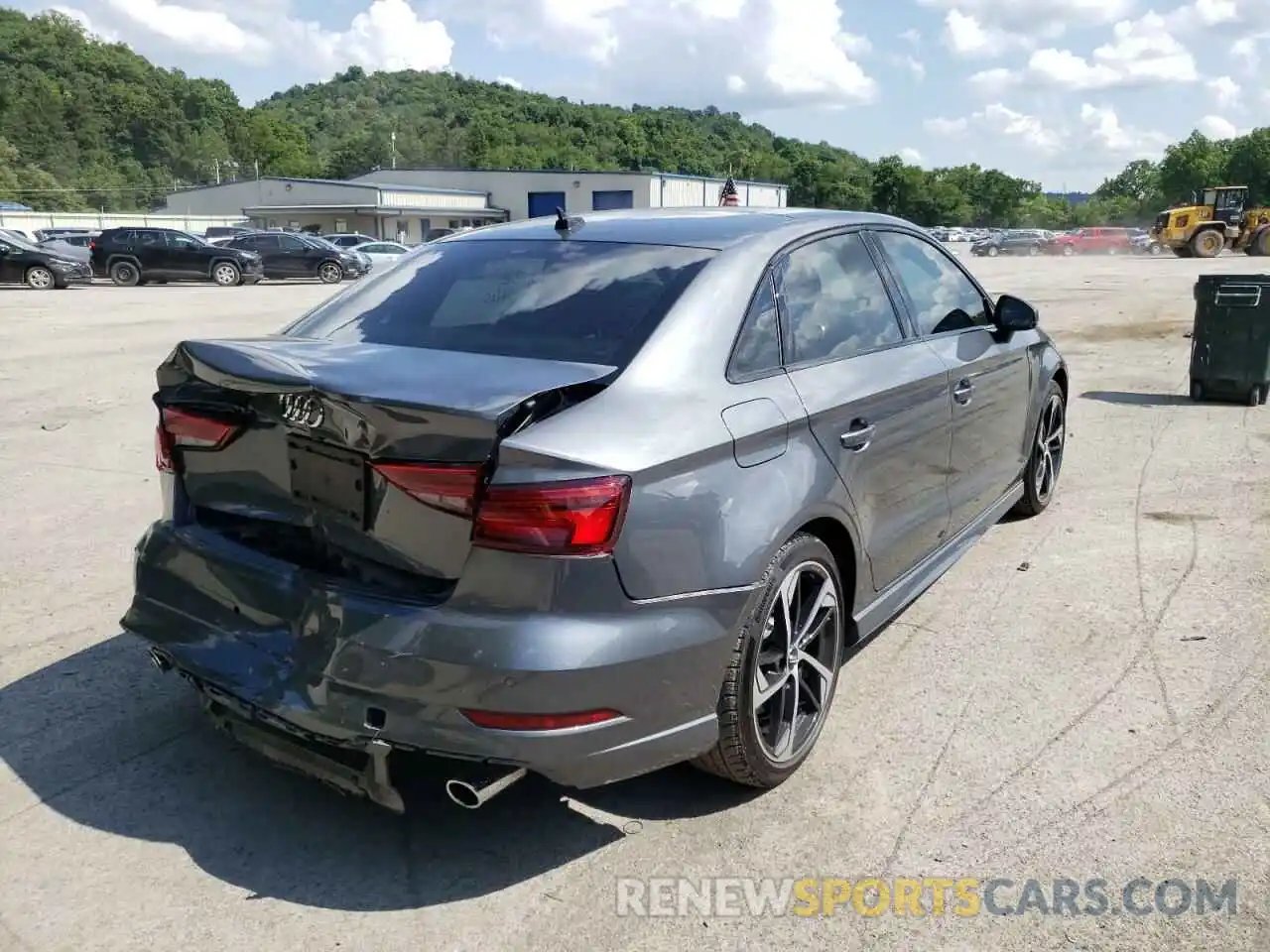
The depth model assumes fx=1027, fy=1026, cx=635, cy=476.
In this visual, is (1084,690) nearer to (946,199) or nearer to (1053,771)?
(1053,771)

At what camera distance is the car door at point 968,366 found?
14.1 ft

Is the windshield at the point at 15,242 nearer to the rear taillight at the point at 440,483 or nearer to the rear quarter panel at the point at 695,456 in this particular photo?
the rear quarter panel at the point at 695,456

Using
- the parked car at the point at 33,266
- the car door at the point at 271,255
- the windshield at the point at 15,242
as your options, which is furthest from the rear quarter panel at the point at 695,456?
the car door at the point at 271,255

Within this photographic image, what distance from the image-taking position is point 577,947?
2490 mm

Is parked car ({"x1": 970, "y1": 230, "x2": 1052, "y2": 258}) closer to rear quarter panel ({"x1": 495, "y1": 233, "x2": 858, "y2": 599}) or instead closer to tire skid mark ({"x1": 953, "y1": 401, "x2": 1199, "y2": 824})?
tire skid mark ({"x1": 953, "y1": 401, "x2": 1199, "y2": 824})

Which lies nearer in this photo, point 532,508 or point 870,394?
point 532,508

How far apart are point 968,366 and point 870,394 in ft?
3.60

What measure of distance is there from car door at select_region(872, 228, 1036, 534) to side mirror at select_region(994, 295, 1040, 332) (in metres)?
0.05

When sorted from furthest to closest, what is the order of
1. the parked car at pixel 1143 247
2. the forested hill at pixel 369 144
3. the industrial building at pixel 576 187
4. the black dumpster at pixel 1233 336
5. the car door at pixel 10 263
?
the forested hill at pixel 369 144
the industrial building at pixel 576 187
the parked car at pixel 1143 247
the car door at pixel 10 263
the black dumpster at pixel 1233 336

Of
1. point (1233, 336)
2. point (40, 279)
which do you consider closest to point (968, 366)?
point (1233, 336)

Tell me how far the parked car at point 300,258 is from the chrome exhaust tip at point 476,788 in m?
29.5

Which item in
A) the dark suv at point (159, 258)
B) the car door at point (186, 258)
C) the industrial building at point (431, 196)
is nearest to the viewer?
the dark suv at point (159, 258)

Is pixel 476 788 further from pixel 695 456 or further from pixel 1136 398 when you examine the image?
pixel 1136 398

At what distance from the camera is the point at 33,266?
25266 mm
